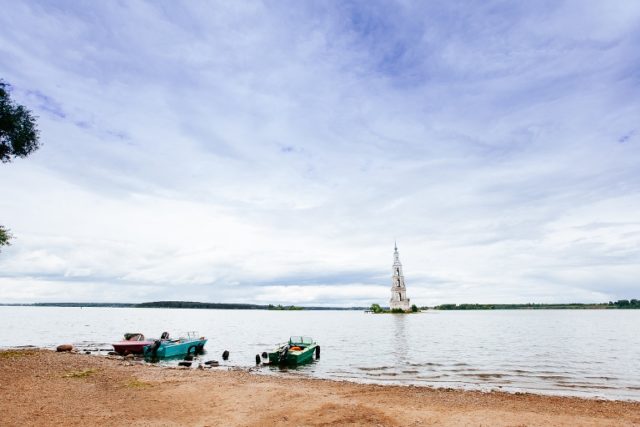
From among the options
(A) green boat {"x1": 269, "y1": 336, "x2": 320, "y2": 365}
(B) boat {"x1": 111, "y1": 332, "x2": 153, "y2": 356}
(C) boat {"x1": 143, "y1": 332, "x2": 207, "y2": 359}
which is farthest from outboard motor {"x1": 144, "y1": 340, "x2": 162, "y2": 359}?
(A) green boat {"x1": 269, "y1": 336, "x2": 320, "y2": 365}

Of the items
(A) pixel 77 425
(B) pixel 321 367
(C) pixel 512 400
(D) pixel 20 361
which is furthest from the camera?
(B) pixel 321 367

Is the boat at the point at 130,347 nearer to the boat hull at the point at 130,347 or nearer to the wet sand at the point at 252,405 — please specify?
the boat hull at the point at 130,347

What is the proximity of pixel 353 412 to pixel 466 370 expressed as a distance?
2114 centimetres

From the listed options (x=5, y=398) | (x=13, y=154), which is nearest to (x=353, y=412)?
(x=5, y=398)

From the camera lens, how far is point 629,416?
16062 millimetres

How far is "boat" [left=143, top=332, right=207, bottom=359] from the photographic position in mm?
40853

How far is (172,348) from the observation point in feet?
140

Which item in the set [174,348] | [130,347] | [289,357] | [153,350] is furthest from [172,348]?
[289,357]

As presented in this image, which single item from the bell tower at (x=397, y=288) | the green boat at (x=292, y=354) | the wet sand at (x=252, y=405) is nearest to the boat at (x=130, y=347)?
the green boat at (x=292, y=354)

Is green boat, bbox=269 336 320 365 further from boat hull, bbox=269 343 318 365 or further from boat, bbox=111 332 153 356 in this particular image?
boat, bbox=111 332 153 356

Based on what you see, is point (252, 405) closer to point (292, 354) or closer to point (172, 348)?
point (292, 354)

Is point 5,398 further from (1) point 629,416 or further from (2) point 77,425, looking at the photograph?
(1) point 629,416

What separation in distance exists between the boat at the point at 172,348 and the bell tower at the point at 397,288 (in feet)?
452

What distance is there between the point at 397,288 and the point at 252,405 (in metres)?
170
